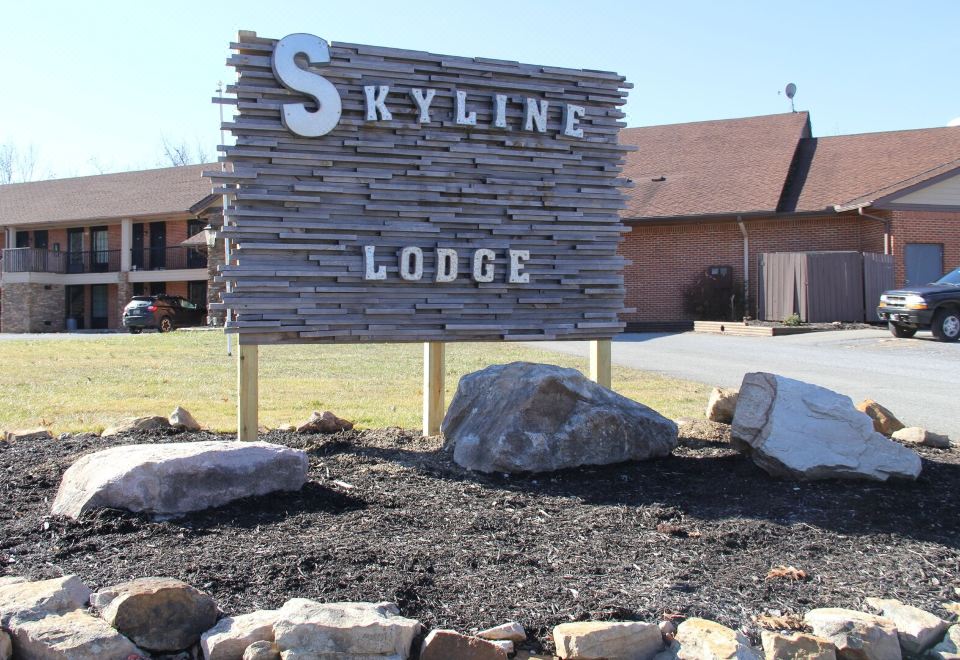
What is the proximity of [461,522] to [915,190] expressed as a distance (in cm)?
2503

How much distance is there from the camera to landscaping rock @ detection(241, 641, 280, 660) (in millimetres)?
2896

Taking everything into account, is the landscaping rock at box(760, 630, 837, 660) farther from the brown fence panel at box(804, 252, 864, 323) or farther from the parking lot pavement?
the brown fence panel at box(804, 252, 864, 323)

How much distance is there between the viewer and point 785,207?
26938 mm

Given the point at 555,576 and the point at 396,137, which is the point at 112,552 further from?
the point at 396,137

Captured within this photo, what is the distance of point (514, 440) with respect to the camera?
5516 millimetres

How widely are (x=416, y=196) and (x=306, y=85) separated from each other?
119cm

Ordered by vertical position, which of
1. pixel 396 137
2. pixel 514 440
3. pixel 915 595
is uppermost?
pixel 396 137

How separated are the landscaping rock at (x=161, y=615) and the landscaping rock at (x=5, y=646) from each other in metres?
0.31

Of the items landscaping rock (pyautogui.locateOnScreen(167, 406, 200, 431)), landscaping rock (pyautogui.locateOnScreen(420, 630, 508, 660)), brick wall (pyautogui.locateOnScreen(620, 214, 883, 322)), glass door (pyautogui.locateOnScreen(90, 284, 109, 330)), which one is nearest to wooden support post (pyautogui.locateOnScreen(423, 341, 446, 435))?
landscaping rock (pyautogui.locateOnScreen(167, 406, 200, 431))

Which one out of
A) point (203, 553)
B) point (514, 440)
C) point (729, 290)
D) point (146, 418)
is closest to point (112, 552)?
point (203, 553)

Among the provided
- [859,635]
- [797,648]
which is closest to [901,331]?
[859,635]

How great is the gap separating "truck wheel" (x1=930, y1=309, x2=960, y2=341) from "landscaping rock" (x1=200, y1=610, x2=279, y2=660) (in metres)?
18.5

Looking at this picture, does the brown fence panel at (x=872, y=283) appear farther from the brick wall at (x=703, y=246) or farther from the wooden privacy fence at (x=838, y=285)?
the brick wall at (x=703, y=246)

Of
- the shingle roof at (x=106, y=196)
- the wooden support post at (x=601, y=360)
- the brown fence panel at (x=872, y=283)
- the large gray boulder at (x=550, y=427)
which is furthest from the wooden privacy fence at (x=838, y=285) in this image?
the shingle roof at (x=106, y=196)
